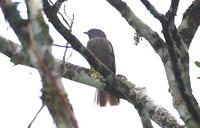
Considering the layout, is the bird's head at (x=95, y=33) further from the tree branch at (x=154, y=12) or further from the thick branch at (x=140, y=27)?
the tree branch at (x=154, y=12)

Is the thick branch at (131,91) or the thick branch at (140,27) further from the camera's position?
the thick branch at (140,27)

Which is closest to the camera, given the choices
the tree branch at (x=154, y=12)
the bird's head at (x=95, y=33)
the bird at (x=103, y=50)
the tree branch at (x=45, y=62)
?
the tree branch at (x=45, y=62)

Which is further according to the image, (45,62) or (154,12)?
(154,12)

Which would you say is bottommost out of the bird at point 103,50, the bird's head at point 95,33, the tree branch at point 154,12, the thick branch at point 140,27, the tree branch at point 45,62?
the tree branch at point 45,62

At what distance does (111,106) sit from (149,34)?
3.39 meters

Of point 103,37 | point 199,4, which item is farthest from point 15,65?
point 103,37

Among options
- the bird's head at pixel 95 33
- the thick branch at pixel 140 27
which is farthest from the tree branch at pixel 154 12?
the bird's head at pixel 95 33

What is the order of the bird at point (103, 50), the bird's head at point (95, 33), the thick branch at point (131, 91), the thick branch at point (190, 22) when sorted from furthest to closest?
the bird's head at point (95, 33)
the bird at point (103, 50)
the thick branch at point (190, 22)
the thick branch at point (131, 91)

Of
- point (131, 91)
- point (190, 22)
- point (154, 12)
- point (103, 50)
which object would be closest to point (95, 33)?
point (103, 50)

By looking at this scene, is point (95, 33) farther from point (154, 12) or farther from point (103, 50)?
point (154, 12)

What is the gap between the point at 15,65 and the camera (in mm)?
2969

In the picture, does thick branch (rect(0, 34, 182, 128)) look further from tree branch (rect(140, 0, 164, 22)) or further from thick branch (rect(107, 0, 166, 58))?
tree branch (rect(140, 0, 164, 22))

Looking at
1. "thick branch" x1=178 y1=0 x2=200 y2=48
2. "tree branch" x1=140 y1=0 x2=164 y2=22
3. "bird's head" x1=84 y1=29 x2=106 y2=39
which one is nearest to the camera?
"tree branch" x1=140 y1=0 x2=164 y2=22


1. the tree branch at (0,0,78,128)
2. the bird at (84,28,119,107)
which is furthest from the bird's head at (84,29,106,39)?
the tree branch at (0,0,78,128)
